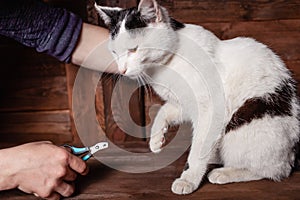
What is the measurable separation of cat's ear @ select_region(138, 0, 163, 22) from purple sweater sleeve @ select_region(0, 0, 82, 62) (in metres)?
0.31

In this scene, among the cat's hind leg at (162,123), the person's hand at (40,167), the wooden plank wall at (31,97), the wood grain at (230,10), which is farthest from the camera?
the wooden plank wall at (31,97)

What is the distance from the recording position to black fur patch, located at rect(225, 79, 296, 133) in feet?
3.45

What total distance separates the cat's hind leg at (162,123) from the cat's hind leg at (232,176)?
0.61 feet

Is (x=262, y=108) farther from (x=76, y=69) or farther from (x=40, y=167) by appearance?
(x=76, y=69)

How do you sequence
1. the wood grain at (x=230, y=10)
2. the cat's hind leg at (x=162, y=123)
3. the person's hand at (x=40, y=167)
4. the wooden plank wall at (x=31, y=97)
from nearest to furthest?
the person's hand at (x=40, y=167), the cat's hind leg at (x=162, y=123), the wood grain at (x=230, y=10), the wooden plank wall at (x=31, y=97)

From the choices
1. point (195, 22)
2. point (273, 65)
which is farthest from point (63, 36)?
point (273, 65)

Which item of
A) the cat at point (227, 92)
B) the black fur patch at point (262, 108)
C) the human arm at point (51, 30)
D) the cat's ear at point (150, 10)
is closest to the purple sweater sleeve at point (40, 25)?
the human arm at point (51, 30)

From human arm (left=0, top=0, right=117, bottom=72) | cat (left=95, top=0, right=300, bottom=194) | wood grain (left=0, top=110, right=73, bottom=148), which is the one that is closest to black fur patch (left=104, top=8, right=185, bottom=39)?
cat (left=95, top=0, right=300, bottom=194)

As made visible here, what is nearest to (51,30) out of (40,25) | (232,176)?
(40,25)

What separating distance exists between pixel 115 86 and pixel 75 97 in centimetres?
15

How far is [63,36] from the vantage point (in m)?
1.28

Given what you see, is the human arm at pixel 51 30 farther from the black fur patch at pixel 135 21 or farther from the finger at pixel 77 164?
the finger at pixel 77 164

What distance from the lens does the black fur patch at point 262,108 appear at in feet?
3.45

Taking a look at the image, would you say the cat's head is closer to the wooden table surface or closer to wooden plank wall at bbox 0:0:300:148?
the wooden table surface
